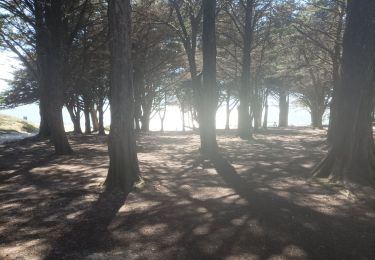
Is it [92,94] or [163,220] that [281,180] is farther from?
[92,94]

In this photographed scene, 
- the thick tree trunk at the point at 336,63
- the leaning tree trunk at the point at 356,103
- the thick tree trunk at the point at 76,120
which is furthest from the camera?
the thick tree trunk at the point at 76,120

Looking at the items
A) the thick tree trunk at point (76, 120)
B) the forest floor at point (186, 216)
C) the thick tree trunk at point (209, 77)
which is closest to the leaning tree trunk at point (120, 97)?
the forest floor at point (186, 216)

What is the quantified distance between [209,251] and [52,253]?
2.18 metres

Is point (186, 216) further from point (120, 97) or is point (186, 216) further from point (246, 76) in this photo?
point (246, 76)

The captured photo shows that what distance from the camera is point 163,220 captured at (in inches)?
266

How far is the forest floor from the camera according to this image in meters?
5.39

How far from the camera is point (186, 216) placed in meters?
6.96

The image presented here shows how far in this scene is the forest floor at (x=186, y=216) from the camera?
539 centimetres

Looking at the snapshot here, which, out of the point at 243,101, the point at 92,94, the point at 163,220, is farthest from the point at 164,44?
the point at 163,220

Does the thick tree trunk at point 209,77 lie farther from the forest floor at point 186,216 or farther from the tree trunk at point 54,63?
the tree trunk at point 54,63

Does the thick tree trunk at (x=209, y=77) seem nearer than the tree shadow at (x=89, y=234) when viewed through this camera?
No

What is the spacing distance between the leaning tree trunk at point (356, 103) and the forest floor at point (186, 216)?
30.1 inches

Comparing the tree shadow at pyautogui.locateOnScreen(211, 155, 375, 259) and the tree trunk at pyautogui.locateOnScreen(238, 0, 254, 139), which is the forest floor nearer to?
the tree shadow at pyautogui.locateOnScreen(211, 155, 375, 259)

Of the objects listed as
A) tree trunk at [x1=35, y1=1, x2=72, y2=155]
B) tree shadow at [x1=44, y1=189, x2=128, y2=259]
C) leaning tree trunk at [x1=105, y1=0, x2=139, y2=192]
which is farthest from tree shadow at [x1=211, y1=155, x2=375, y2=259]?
tree trunk at [x1=35, y1=1, x2=72, y2=155]
